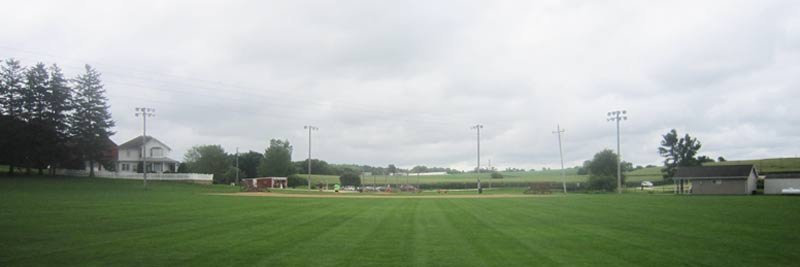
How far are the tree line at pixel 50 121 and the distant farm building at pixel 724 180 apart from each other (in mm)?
71557

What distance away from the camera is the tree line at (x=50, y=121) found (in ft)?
182

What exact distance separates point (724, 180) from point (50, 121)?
76.5 meters

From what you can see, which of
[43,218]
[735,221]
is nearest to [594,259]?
[735,221]

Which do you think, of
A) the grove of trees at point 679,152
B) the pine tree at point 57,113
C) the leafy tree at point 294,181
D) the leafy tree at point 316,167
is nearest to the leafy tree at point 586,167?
the grove of trees at point 679,152

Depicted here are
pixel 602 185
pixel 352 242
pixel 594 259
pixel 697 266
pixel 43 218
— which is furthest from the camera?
pixel 602 185

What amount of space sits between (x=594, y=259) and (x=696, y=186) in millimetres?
60280

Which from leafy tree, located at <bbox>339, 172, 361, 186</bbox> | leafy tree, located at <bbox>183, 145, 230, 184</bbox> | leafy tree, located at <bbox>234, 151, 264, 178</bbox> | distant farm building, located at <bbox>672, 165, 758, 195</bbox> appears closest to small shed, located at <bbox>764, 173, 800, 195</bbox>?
distant farm building, located at <bbox>672, 165, 758, 195</bbox>

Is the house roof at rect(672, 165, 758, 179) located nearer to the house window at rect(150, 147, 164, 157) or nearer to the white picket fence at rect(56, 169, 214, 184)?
the white picket fence at rect(56, 169, 214, 184)

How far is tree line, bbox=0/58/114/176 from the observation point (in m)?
55.6

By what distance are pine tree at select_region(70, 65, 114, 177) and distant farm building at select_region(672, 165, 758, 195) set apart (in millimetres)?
70857

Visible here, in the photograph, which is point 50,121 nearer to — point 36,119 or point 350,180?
point 36,119

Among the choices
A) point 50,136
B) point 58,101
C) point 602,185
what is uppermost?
point 58,101

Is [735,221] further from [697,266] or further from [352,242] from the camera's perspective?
[352,242]

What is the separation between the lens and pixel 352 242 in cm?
1396
